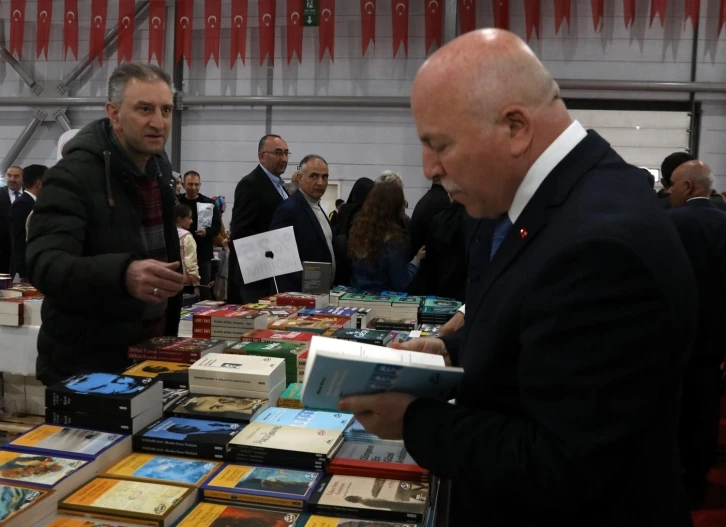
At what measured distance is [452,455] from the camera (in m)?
1.05

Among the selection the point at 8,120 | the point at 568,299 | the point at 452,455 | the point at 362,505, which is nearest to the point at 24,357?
the point at 362,505

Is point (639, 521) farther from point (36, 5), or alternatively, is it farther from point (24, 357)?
point (36, 5)

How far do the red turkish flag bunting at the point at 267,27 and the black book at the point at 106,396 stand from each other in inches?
358

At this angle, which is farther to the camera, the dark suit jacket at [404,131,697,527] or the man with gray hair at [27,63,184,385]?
the man with gray hair at [27,63,184,385]

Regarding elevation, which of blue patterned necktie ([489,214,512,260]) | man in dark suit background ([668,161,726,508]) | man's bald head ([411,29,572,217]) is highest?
man's bald head ([411,29,572,217])

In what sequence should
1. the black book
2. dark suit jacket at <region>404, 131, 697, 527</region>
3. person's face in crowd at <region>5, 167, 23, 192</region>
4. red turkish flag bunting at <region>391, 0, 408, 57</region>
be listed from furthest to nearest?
red turkish flag bunting at <region>391, 0, 408, 57</region>, person's face in crowd at <region>5, 167, 23, 192</region>, the black book, dark suit jacket at <region>404, 131, 697, 527</region>

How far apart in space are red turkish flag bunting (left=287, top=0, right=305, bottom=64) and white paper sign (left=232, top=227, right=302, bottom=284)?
23.1ft

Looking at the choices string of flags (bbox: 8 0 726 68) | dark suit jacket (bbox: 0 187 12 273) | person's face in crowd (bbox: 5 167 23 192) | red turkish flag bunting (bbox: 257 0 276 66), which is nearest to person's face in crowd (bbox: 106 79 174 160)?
dark suit jacket (bbox: 0 187 12 273)

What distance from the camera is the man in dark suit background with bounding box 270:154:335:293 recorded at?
3.89 metres

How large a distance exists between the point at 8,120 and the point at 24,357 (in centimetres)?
917

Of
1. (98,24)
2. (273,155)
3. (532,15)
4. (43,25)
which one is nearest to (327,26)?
(532,15)

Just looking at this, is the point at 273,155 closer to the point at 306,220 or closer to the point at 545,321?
the point at 306,220

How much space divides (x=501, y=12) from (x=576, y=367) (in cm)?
925

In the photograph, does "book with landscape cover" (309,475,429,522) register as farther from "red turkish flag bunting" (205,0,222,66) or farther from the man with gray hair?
"red turkish flag bunting" (205,0,222,66)
